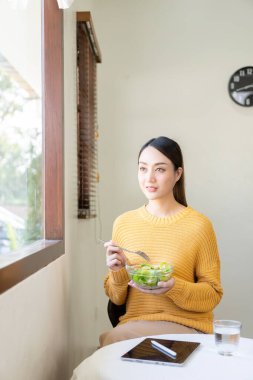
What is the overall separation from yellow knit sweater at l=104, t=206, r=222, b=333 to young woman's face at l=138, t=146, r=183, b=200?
0.32 ft

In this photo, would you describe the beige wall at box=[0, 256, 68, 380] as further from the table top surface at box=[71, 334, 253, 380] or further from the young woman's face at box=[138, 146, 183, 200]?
the young woman's face at box=[138, 146, 183, 200]

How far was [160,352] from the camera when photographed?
55.5 inches

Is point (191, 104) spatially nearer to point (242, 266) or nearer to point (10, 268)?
point (242, 266)

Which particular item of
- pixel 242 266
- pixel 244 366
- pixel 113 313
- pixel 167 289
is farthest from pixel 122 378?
pixel 242 266

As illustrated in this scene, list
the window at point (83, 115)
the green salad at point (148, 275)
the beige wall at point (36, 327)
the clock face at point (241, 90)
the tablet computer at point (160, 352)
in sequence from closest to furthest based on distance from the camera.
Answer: the beige wall at point (36, 327) < the tablet computer at point (160, 352) < the green salad at point (148, 275) < the window at point (83, 115) < the clock face at point (241, 90)

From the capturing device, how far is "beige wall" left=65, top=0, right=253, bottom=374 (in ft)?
12.2

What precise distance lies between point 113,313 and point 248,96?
2133 millimetres

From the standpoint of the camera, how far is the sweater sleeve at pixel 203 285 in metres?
1.86

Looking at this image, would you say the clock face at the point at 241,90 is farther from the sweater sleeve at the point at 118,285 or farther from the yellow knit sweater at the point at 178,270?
the sweater sleeve at the point at 118,285

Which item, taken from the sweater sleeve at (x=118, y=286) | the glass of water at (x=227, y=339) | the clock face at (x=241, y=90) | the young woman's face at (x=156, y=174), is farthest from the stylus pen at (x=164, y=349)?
the clock face at (x=241, y=90)

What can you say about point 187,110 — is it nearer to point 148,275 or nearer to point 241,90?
point 241,90

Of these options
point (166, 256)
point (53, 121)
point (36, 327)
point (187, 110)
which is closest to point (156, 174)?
point (166, 256)

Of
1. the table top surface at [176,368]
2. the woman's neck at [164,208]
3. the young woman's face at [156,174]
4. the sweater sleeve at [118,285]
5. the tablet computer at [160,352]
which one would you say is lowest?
the table top surface at [176,368]

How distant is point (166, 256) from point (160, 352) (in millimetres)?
624
